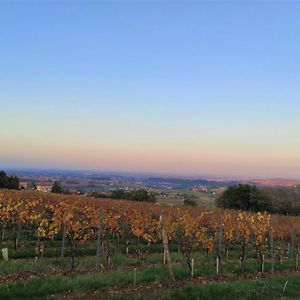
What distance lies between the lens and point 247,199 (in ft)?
178

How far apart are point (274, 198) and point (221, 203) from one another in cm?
692

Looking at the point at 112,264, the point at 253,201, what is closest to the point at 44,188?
the point at 253,201

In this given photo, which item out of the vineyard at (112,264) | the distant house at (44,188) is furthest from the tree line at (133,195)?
the vineyard at (112,264)

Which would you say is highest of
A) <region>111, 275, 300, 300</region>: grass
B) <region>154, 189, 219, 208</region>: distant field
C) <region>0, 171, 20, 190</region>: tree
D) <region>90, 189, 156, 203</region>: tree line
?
<region>0, 171, 20, 190</region>: tree

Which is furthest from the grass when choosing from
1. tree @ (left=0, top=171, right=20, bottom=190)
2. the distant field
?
tree @ (left=0, top=171, right=20, bottom=190)

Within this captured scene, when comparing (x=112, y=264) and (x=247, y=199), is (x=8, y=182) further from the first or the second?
(x=112, y=264)

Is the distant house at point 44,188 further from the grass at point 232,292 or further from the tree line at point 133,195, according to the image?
the grass at point 232,292

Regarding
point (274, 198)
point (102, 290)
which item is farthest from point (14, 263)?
point (274, 198)

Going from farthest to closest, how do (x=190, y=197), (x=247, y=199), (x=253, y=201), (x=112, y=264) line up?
(x=190, y=197), (x=247, y=199), (x=253, y=201), (x=112, y=264)

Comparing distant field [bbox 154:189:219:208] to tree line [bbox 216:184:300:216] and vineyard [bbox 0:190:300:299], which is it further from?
vineyard [bbox 0:190:300:299]

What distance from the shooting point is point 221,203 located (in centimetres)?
5641

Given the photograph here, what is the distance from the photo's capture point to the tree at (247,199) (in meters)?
53.2

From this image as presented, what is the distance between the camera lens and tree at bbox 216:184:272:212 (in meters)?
53.2

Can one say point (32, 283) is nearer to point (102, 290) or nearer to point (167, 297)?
point (102, 290)
